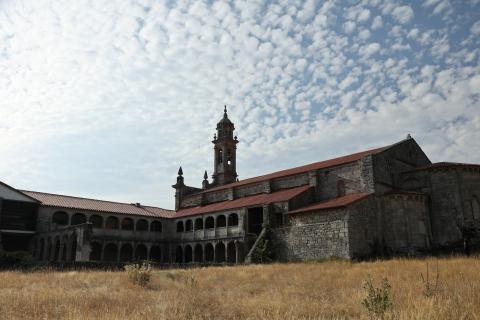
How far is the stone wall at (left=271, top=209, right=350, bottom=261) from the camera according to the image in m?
29.0

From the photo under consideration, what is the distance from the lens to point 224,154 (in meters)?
55.3

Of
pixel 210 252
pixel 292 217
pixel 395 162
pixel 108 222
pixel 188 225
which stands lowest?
pixel 210 252

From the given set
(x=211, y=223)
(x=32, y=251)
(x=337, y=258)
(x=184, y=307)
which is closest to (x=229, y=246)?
(x=211, y=223)

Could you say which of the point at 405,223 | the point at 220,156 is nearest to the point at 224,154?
the point at 220,156

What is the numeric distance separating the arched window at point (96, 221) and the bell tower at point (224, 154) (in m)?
16.1

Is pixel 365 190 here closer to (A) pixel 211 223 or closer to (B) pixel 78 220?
(A) pixel 211 223

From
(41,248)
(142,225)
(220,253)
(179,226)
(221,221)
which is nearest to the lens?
(41,248)

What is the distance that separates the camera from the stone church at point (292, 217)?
99.7 ft

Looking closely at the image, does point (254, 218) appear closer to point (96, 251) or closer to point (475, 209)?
point (96, 251)

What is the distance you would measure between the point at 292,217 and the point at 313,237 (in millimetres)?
2831

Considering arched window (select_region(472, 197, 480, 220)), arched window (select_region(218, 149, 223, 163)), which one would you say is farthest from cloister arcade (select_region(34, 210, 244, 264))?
arched window (select_region(472, 197, 480, 220))

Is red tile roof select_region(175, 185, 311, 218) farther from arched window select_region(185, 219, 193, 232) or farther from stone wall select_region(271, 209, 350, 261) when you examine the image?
arched window select_region(185, 219, 193, 232)

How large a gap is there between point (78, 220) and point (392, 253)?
3257 centimetres

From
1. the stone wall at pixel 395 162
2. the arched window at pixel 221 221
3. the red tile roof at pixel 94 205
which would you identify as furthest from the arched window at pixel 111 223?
the stone wall at pixel 395 162
